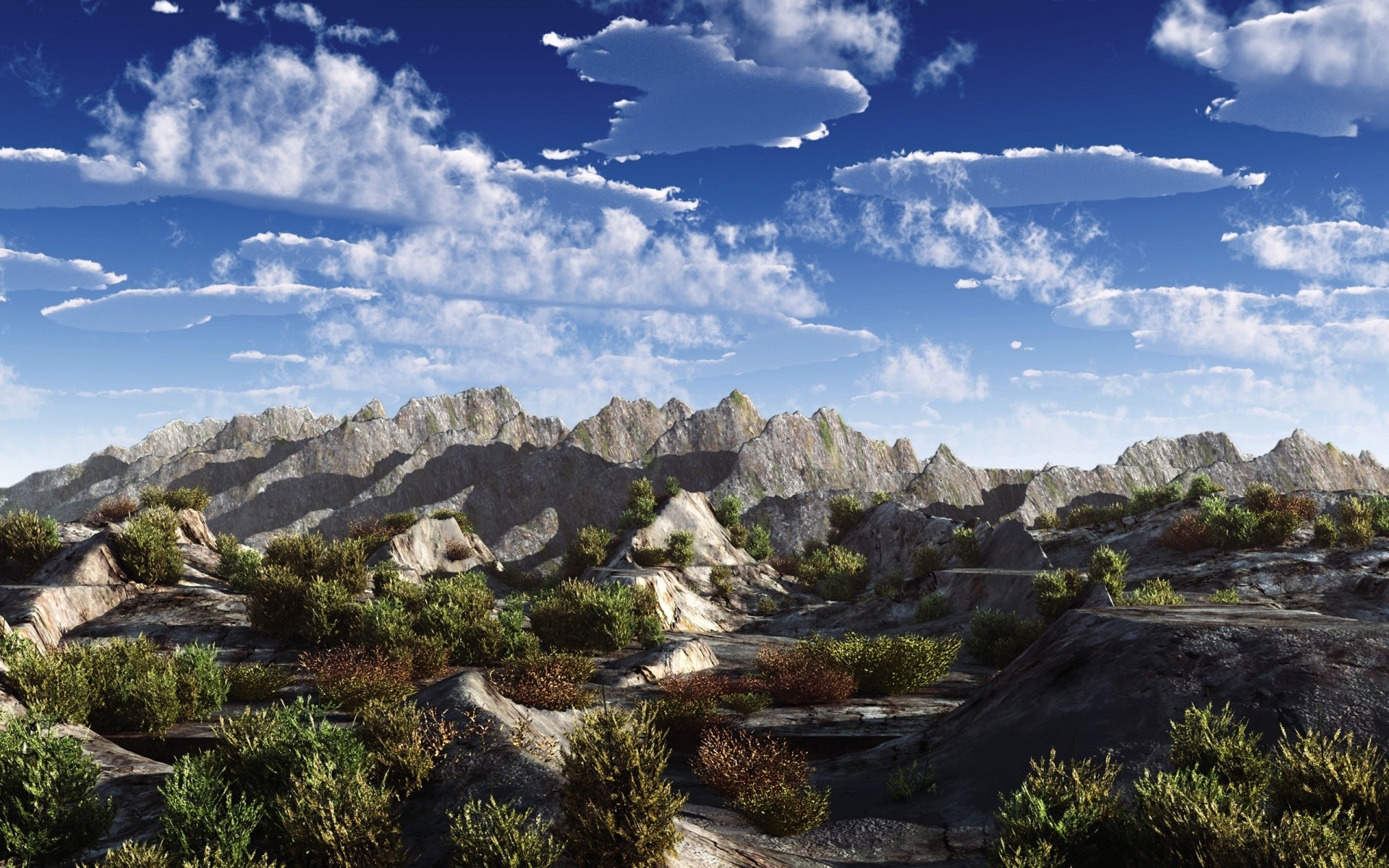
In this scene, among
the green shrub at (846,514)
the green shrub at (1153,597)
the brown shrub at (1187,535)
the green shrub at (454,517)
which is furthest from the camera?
the green shrub at (846,514)

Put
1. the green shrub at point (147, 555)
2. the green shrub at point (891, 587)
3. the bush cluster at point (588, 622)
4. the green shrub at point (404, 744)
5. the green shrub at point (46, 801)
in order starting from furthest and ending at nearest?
the green shrub at point (891, 587) → the green shrub at point (147, 555) → the bush cluster at point (588, 622) → the green shrub at point (404, 744) → the green shrub at point (46, 801)

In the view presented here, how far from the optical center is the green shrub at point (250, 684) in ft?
47.9

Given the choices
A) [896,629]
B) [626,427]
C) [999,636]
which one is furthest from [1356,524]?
[626,427]

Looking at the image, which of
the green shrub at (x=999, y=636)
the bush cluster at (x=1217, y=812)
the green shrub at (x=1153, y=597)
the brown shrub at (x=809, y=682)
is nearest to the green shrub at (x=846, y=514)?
the green shrub at (x=999, y=636)

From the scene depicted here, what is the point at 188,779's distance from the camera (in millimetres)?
7555

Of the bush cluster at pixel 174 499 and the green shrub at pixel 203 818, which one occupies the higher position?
the bush cluster at pixel 174 499

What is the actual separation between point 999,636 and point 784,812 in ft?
50.3

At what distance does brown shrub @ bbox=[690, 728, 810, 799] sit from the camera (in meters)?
10.1

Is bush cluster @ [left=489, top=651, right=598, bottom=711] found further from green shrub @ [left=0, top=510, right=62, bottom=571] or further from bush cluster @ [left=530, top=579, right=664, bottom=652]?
green shrub @ [left=0, top=510, right=62, bottom=571]

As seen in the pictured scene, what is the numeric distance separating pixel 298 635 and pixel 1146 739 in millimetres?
19538

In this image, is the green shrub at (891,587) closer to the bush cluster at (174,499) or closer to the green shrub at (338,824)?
the green shrub at (338,824)

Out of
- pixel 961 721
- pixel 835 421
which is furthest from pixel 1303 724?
pixel 835 421

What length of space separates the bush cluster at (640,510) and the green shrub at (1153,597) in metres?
24.4

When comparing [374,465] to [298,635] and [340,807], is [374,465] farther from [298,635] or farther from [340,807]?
[340,807]
